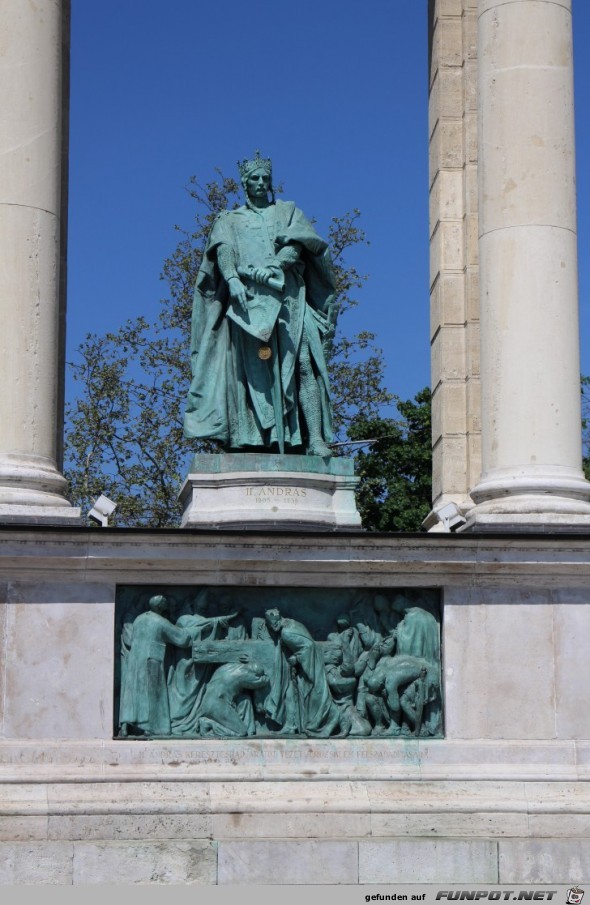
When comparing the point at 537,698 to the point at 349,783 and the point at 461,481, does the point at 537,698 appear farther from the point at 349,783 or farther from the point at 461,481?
the point at 461,481

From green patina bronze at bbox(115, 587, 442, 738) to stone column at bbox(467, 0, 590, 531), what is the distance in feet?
5.61

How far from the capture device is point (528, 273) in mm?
20031

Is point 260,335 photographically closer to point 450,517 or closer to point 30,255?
point 30,255

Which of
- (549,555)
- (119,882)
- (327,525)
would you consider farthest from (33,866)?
(549,555)

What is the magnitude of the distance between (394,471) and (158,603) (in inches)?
1016

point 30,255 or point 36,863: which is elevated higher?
point 30,255

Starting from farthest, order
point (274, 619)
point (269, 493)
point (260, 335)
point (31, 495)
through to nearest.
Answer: point (260, 335)
point (269, 493)
point (31, 495)
point (274, 619)

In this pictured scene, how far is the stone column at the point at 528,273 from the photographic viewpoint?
19.7 m

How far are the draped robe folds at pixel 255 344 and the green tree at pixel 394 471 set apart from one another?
20.4m

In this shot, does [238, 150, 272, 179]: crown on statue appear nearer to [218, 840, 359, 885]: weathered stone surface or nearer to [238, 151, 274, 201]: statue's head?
[238, 151, 274, 201]: statue's head

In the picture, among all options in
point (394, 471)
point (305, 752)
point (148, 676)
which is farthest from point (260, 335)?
point (394, 471)

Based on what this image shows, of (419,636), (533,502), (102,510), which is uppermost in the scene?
(533,502)

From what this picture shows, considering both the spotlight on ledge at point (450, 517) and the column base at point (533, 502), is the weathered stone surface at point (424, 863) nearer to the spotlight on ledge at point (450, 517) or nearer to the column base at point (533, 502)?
the column base at point (533, 502)

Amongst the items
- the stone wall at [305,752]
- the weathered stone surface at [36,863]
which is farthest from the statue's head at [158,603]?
the weathered stone surface at [36,863]
